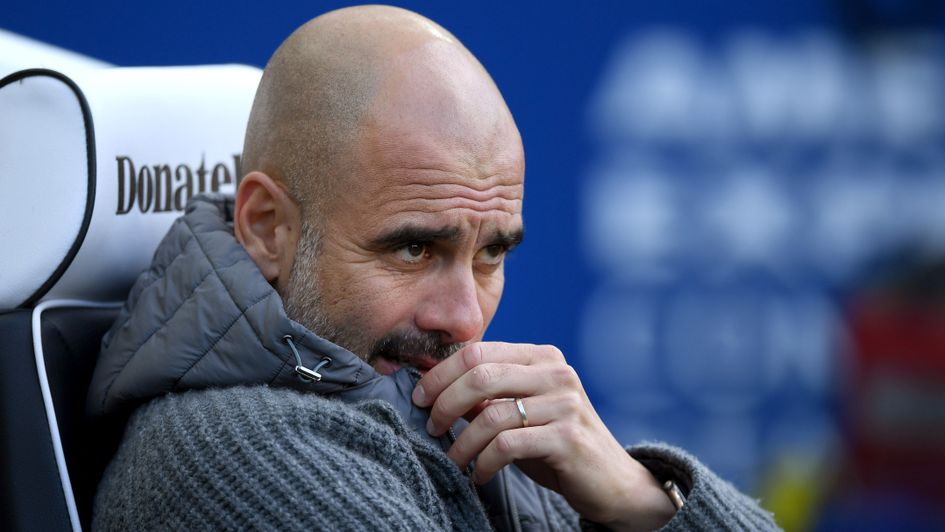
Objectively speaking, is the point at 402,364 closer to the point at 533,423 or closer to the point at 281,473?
the point at 533,423

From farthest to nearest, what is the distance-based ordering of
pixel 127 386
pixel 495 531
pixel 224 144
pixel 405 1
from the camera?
pixel 405 1 < pixel 224 144 < pixel 495 531 < pixel 127 386

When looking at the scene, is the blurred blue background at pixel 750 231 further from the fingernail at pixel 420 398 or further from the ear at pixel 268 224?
the fingernail at pixel 420 398

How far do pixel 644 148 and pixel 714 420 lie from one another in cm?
86

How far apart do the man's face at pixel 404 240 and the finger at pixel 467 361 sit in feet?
0.34

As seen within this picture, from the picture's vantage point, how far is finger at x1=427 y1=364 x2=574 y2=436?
1.34 m

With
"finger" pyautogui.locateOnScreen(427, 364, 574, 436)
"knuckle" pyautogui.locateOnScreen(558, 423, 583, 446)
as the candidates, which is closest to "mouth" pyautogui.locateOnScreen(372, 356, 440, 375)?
"finger" pyautogui.locateOnScreen(427, 364, 574, 436)

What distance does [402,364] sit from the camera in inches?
59.5

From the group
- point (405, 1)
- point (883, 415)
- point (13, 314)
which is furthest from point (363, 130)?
point (883, 415)

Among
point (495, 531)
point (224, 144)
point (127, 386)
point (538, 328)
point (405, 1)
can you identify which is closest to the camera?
point (127, 386)

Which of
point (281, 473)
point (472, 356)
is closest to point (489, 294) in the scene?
point (472, 356)

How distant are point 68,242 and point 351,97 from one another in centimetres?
45

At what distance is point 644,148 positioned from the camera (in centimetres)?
312

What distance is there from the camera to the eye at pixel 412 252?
59.9 inches

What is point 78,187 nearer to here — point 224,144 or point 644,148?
point 224,144
